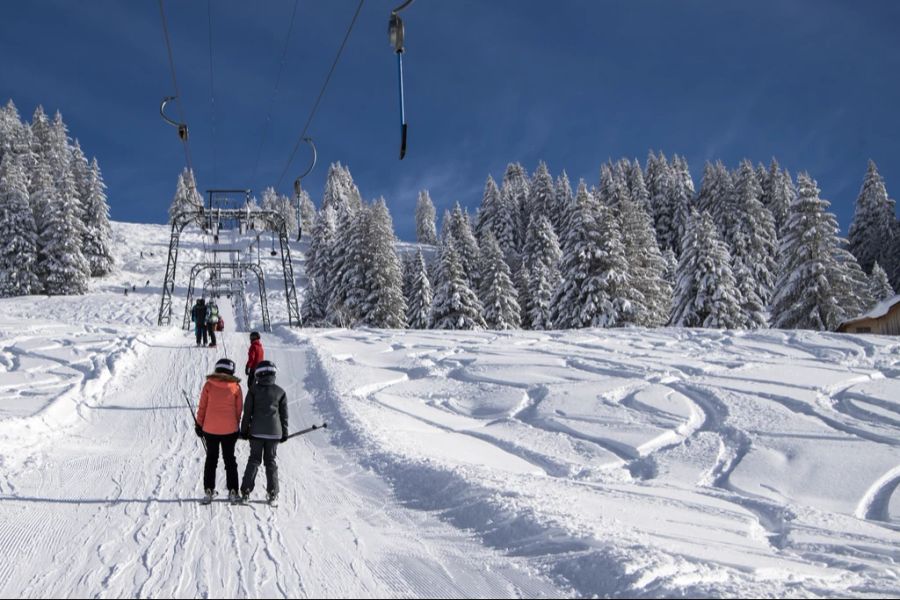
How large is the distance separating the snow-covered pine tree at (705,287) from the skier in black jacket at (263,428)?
30.3 meters

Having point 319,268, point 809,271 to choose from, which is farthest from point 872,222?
point 319,268

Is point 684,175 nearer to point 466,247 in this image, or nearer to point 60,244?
point 466,247

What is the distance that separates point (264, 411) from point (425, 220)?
11223 centimetres

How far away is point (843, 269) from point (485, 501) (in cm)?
3353

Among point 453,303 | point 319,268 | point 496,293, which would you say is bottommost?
point 453,303

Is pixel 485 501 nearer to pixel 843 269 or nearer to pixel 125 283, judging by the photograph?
pixel 843 269

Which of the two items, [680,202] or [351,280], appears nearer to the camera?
[351,280]

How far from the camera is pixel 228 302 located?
182 ft

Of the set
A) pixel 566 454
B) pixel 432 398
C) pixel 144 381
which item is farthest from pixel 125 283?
pixel 566 454

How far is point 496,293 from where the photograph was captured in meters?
41.4

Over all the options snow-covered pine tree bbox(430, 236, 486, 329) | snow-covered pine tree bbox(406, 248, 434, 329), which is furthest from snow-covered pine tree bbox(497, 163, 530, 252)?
snow-covered pine tree bbox(430, 236, 486, 329)

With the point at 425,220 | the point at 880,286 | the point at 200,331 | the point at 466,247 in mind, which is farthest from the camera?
the point at 425,220

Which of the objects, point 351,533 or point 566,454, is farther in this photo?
point 566,454

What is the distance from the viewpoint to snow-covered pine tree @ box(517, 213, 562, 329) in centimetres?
4288
